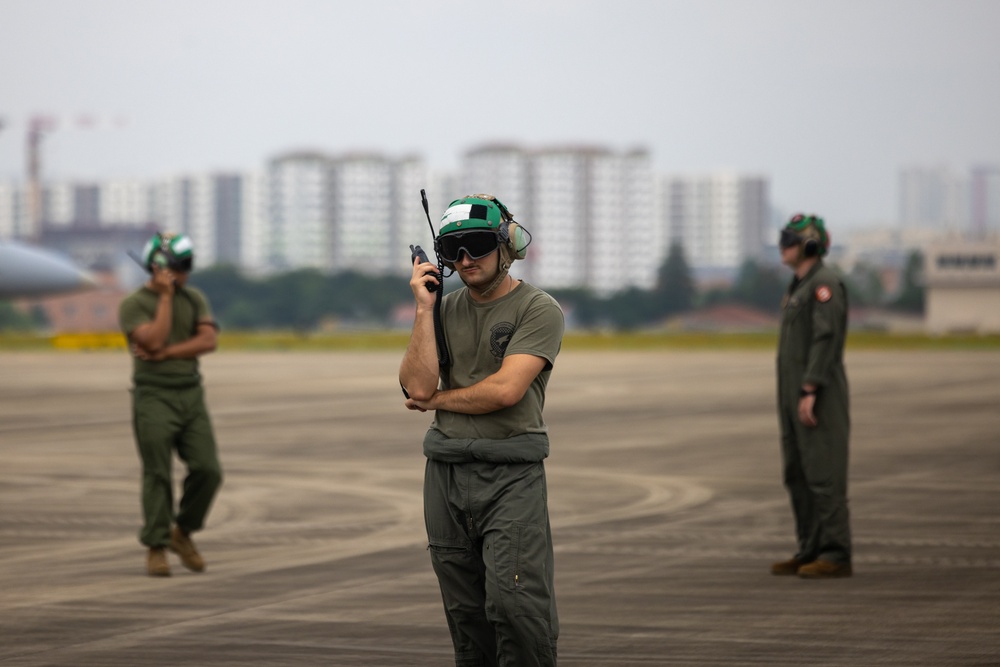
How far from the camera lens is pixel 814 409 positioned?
10.2m

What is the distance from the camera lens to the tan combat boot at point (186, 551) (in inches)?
416

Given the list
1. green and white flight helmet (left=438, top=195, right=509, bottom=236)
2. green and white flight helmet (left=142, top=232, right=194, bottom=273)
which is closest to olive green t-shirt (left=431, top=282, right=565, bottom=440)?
green and white flight helmet (left=438, top=195, right=509, bottom=236)

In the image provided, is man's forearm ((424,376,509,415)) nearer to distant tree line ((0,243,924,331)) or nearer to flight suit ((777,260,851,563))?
flight suit ((777,260,851,563))

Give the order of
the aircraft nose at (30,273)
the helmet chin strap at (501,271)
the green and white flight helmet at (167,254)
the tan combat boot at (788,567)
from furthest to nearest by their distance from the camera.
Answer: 1. the aircraft nose at (30,273)
2. the green and white flight helmet at (167,254)
3. the tan combat boot at (788,567)
4. the helmet chin strap at (501,271)

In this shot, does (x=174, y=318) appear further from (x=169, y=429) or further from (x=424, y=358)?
(x=424, y=358)

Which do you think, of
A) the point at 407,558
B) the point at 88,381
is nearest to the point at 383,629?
the point at 407,558

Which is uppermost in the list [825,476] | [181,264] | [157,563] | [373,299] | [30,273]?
[181,264]

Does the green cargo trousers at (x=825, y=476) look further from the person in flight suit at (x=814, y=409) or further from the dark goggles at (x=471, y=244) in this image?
the dark goggles at (x=471, y=244)

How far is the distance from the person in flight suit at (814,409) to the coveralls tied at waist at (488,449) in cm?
474

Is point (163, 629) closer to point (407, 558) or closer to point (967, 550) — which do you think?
point (407, 558)

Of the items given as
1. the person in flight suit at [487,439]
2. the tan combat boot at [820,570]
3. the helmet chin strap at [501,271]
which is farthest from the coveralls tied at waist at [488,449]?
the tan combat boot at [820,570]

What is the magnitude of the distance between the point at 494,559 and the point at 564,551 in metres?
5.86

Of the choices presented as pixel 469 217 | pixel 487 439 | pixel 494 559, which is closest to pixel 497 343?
pixel 487 439

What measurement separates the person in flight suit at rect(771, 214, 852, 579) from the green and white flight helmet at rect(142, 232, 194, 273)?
4.05m
